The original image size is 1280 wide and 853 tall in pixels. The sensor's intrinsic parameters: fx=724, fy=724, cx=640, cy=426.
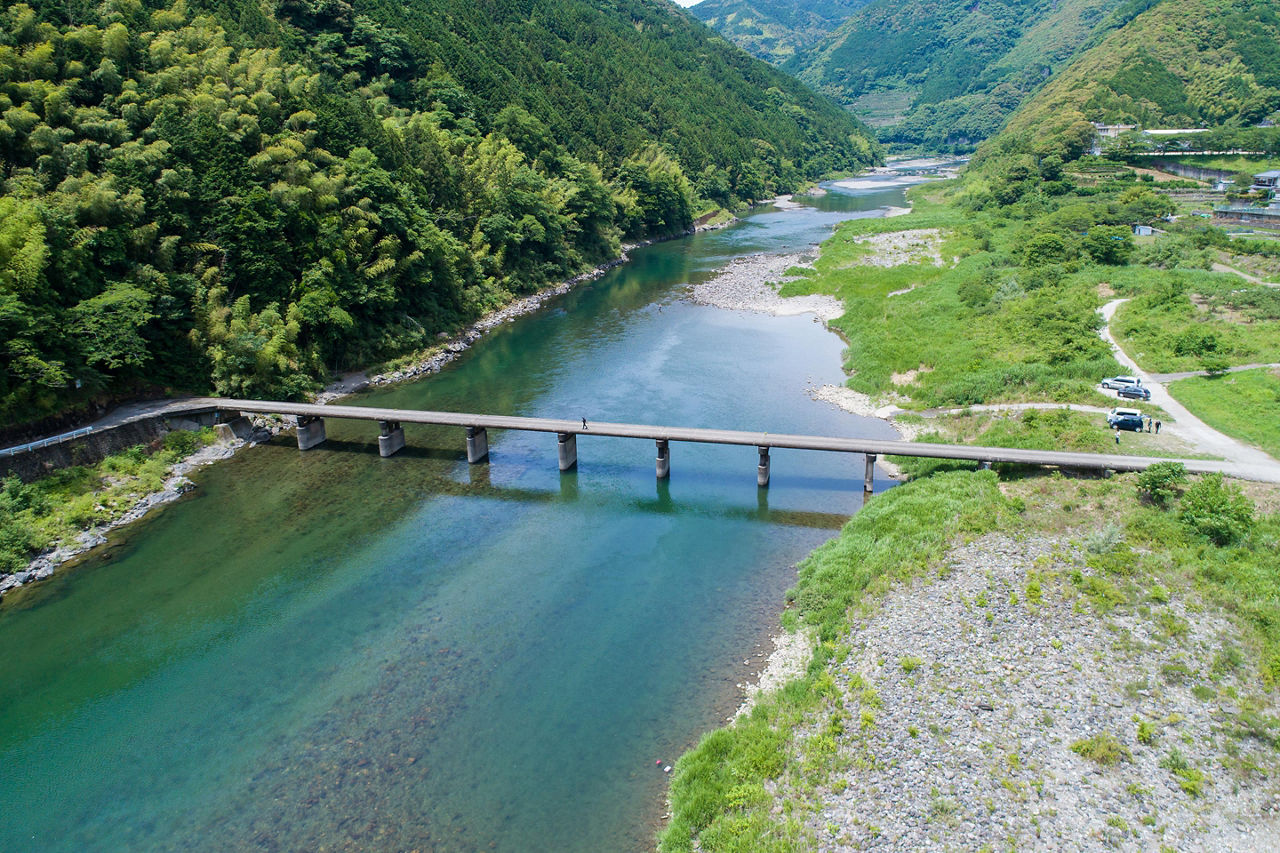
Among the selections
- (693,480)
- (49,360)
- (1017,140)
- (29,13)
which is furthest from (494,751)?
(1017,140)

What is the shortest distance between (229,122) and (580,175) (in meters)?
45.9

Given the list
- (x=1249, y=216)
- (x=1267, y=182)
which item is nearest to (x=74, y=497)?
(x=1249, y=216)

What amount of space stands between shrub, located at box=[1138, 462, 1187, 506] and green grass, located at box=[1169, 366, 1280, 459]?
6572mm

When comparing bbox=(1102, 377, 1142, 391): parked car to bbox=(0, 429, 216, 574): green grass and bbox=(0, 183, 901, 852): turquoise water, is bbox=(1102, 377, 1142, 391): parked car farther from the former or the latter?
bbox=(0, 429, 216, 574): green grass

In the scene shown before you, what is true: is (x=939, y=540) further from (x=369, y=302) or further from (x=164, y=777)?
(x=369, y=302)

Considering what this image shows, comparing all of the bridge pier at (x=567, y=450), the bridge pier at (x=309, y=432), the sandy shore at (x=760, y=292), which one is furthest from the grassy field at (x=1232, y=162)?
the bridge pier at (x=309, y=432)

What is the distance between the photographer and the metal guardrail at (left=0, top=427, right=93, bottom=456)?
30.2 meters

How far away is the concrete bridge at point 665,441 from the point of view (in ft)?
96.9

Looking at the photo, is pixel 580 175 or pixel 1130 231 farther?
pixel 580 175

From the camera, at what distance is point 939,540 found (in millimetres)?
26516

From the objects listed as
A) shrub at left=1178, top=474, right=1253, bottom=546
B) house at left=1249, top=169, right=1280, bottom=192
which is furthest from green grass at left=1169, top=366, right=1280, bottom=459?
house at left=1249, top=169, right=1280, bottom=192

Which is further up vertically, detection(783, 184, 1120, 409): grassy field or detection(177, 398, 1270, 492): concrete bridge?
detection(783, 184, 1120, 409): grassy field

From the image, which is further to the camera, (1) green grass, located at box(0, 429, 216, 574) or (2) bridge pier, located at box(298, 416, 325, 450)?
(2) bridge pier, located at box(298, 416, 325, 450)

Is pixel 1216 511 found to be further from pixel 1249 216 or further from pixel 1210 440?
pixel 1249 216
